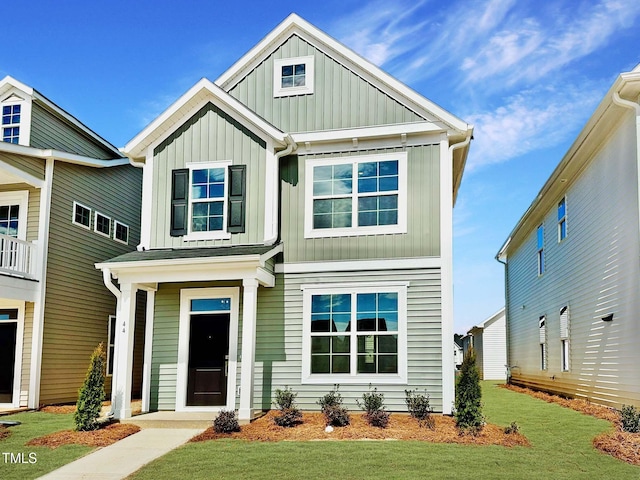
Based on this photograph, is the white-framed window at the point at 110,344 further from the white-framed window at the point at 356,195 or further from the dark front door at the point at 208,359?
the white-framed window at the point at 356,195

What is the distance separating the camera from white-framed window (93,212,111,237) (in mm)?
18000

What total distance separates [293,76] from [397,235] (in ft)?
14.3

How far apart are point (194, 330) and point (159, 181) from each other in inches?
130

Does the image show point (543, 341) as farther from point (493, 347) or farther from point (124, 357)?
point (493, 347)

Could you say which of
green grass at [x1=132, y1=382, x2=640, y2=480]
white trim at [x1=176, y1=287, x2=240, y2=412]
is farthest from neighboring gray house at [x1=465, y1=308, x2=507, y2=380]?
green grass at [x1=132, y1=382, x2=640, y2=480]

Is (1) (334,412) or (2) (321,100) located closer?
(1) (334,412)

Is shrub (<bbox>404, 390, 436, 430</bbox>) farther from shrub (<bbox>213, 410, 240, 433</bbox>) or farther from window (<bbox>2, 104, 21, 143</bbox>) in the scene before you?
window (<bbox>2, 104, 21, 143</bbox>)

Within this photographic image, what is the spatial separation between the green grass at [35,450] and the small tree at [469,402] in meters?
5.96

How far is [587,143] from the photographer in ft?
46.9

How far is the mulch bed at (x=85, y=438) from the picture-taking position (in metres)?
10.6

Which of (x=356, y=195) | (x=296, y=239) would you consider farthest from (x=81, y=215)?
(x=356, y=195)

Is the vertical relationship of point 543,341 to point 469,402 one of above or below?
above

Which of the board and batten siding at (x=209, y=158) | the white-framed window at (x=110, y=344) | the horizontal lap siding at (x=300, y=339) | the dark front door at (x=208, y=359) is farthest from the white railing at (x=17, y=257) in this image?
the horizontal lap siding at (x=300, y=339)

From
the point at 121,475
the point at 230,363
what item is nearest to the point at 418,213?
the point at 230,363
